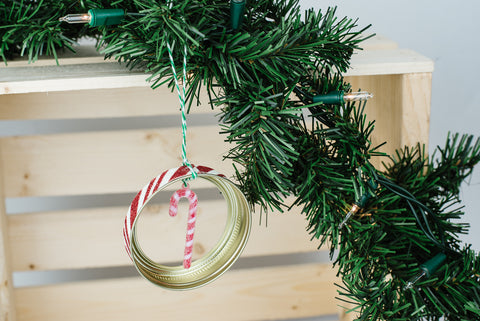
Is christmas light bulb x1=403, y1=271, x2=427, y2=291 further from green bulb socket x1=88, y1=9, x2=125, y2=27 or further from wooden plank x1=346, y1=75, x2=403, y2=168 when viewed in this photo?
green bulb socket x1=88, y1=9, x2=125, y2=27

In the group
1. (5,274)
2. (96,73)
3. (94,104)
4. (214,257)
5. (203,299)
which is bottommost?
(203,299)

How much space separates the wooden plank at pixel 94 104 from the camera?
93 cm

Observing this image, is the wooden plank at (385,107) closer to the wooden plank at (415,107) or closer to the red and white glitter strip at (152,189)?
the wooden plank at (415,107)

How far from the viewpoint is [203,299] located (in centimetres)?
108

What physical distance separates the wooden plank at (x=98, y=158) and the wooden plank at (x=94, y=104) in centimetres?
4

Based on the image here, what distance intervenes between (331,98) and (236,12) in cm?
14

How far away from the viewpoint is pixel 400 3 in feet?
3.44

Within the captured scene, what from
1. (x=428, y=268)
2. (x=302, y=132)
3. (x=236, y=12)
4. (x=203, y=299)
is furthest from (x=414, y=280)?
(x=203, y=299)

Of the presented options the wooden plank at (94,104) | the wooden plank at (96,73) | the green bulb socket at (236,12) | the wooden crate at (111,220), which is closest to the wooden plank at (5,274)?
the wooden crate at (111,220)

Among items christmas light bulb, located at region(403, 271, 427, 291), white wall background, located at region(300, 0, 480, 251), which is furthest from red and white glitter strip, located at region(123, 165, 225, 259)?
white wall background, located at region(300, 0, 480, 251)

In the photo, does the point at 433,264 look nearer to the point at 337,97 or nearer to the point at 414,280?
the point at 414,280

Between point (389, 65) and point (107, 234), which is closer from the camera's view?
point (389, 65)

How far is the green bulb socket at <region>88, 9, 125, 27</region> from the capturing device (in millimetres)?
586

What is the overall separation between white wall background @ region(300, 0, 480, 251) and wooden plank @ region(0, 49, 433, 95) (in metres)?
0.34
